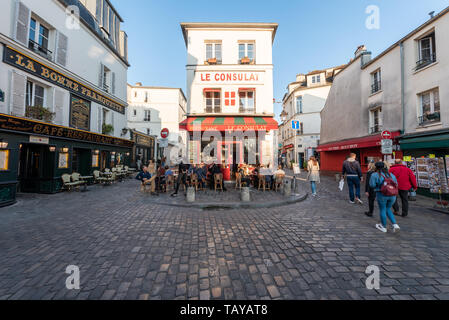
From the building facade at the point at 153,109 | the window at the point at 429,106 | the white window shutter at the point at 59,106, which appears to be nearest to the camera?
the window at the point at 429,106

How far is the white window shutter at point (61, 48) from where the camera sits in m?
8.93

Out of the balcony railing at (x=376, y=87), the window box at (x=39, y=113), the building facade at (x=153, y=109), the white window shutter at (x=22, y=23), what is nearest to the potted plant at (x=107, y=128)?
the window box at (x=39, y=113)

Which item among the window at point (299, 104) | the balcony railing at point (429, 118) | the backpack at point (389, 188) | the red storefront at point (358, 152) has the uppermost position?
the window at point (299, 104)

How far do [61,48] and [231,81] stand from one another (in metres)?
9.64

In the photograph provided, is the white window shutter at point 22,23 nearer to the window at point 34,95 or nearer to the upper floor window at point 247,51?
the window at point 34,95

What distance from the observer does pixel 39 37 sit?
328 inches

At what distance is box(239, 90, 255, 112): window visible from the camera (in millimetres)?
12023

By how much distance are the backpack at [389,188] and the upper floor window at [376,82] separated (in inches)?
437

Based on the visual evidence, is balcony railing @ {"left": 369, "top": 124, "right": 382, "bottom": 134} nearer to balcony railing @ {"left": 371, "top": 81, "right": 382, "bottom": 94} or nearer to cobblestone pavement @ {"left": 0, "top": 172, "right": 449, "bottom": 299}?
balcony railing @ {"left": 371, "top": 81, "right": 382, "bottom": 94}

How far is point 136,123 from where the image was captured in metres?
28.0

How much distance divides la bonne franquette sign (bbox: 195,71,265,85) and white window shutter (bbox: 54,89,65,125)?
7648 mm

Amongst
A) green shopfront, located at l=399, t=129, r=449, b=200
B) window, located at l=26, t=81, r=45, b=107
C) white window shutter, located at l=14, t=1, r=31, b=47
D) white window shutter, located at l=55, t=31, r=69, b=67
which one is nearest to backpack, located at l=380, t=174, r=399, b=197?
green shopfront, located at l=399, t=129, r=449, b=200

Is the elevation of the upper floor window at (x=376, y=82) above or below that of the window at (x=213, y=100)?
above
